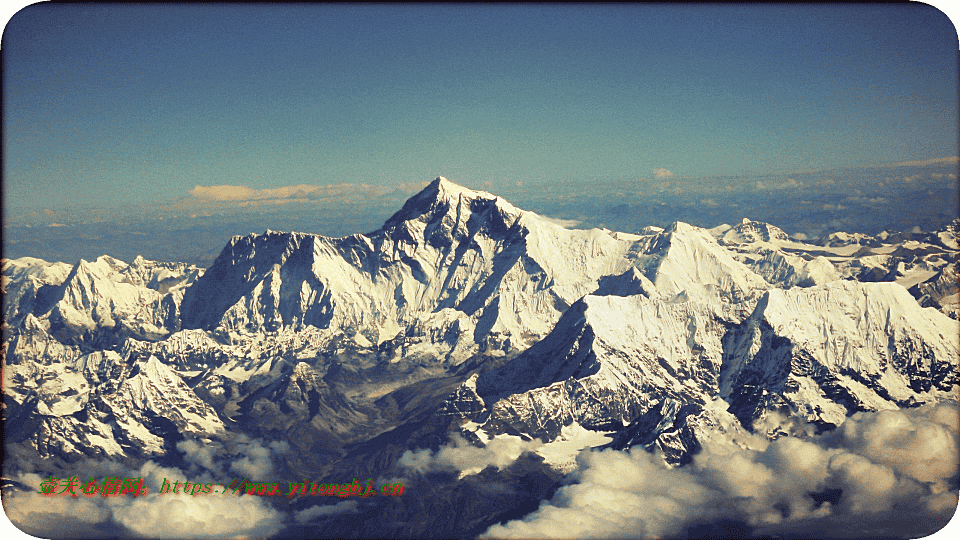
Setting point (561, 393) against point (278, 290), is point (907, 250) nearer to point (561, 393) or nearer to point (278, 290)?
point (561, 393)

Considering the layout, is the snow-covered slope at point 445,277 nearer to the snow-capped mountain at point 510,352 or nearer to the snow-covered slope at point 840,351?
the snow-capped mountain at point 510,352

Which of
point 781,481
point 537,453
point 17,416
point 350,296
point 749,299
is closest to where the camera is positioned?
point 781,481

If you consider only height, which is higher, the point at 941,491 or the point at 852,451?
the point at 941,491

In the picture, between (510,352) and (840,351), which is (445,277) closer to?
(510,352)

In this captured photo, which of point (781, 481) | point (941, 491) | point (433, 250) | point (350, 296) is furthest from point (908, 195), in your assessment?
point (350, 296)

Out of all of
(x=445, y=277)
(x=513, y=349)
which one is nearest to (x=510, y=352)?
(x=513, y=349)

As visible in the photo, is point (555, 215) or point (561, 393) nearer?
point (561, 393)

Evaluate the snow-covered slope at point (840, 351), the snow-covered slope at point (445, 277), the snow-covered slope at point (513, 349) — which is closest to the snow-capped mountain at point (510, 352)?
the snow-covered slope at point (840, 351)

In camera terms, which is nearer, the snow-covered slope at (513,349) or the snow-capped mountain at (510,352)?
the snow-capped mountain at (510,352)
